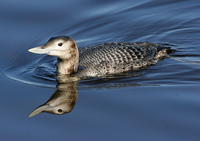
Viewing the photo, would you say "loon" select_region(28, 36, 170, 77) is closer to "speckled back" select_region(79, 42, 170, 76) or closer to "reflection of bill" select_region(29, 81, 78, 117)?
"speckled back" select_region(79, 42, 170, 76)

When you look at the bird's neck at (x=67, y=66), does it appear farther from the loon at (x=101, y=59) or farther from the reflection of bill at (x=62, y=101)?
the reflection of bill at (x=62, y=101)

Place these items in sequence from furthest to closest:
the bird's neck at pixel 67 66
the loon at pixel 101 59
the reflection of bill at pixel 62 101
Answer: the bird's neck at pixel 67 66
the loon at pixel 101 59
the reflection of bill at pixel 62 101

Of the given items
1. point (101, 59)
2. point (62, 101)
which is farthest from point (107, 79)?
point (62, 101)

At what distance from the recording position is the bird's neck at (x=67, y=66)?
27.3 ft

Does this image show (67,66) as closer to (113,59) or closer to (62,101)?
(113,59)

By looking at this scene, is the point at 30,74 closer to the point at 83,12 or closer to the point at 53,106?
the point at 53,106

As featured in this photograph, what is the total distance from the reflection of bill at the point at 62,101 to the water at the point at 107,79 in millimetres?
111

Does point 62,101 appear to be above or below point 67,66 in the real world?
below

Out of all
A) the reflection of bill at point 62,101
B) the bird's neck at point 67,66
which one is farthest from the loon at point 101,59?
the reflection of bill at point 62,101

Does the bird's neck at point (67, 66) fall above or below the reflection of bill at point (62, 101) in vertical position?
above

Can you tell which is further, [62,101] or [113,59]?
[113,59]

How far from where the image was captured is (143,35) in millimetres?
10367

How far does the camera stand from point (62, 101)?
Answer: 7188 millimetres

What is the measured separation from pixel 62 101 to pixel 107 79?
4.51 feet
